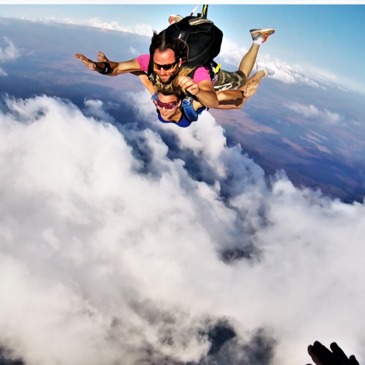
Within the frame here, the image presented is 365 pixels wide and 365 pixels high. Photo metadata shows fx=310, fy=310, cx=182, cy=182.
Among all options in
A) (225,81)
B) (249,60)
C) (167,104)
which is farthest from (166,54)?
(249,60)

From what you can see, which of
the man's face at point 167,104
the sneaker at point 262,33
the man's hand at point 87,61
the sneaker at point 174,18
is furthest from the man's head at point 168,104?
the sneaker at point 262,33

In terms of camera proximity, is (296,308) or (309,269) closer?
(296,308)

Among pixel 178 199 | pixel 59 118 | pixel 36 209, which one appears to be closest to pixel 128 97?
pixel 59 118

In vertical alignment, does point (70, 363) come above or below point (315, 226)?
below

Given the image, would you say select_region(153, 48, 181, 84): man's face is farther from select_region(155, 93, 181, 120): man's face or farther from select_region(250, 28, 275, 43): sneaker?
select_region(250, 28, 275, 43): sneaker

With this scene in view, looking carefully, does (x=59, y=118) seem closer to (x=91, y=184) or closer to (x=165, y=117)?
(x=91, y=184)

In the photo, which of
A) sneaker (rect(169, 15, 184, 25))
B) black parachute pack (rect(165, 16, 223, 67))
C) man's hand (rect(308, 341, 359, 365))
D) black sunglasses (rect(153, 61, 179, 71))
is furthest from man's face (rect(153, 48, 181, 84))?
man's hand (rect(308, 341, 359, 365))

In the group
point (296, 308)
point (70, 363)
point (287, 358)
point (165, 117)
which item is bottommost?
point (70, 363)
